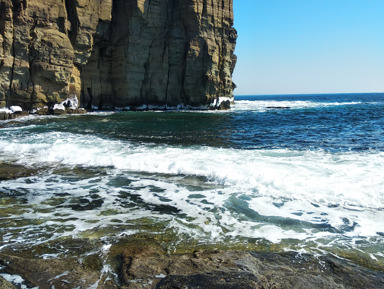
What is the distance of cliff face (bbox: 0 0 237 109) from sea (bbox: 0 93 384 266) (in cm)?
2094

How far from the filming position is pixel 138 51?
39.5 m

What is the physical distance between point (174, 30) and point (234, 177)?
3573 cm

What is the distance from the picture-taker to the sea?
557 centimetres

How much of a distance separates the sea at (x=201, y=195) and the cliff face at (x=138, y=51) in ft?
68.7

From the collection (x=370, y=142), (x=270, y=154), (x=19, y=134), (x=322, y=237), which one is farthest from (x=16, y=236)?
(x=370, y=142)

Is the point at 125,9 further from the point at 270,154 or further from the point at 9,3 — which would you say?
the point at 270,154

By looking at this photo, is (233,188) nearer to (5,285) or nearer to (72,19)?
(5,285)

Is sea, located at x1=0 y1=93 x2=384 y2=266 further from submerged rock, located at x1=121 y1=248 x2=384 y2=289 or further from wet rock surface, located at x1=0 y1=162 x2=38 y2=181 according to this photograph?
submerged rock, located at x1=121 y1=248 x2=384 y2=289

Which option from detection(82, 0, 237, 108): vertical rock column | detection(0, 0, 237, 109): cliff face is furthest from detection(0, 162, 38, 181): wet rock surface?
detection(82, 0, 237, 108): vertical rock column

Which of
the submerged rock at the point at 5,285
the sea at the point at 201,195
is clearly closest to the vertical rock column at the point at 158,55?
the sea at the point at 201,195

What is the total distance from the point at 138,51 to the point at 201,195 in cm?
3483

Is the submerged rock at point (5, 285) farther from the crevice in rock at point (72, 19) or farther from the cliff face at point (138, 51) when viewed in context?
the crevice in rock at point (72, 19)

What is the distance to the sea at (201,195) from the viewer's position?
18.3ft

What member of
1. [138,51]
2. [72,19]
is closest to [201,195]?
A: [72,19]
